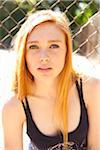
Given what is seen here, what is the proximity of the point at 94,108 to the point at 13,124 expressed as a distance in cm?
34

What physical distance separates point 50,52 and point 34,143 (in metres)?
0.42

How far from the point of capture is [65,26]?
76.9 inches

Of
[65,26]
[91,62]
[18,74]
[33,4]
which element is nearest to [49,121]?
[18,74]

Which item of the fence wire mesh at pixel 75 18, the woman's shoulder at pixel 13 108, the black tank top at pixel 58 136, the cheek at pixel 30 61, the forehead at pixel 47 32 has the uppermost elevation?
the fence wire mesh at pixel 75 18

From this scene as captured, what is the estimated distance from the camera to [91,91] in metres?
2.07

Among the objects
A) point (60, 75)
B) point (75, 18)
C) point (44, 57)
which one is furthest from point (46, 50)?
point (75, 18)

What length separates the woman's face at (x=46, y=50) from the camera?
6.18ft

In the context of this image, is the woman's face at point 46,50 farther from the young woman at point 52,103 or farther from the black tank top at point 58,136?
the black tank top at point 58,136

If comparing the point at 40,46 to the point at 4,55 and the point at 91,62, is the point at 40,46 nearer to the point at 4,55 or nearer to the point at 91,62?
the point at 4,55

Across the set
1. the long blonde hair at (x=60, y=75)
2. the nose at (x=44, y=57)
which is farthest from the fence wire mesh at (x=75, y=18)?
the nose at (x=44, y=57)

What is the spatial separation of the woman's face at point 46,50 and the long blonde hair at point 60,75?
0.02 meters

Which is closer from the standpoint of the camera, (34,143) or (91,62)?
(34,143)

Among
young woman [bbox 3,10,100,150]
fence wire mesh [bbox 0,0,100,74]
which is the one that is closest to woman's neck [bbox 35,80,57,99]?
young woman [bbox 3,10,100,150]

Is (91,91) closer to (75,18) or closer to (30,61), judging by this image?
Result: (30,61)
